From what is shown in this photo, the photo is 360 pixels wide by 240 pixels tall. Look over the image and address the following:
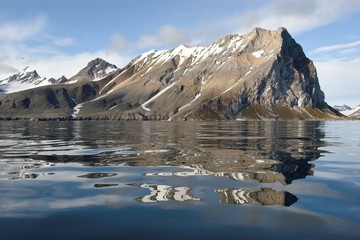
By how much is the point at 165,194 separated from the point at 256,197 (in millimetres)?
4185

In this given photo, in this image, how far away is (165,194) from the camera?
59.6 feet

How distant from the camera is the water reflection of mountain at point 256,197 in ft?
54.0

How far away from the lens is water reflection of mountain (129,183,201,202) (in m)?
17.2

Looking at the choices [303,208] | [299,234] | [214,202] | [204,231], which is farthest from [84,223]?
[303,208]

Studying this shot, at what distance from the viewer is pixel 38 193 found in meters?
18.3

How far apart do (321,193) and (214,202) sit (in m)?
5.92

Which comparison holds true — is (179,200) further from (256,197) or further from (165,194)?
(256,197)

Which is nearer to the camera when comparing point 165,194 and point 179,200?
point 179,200

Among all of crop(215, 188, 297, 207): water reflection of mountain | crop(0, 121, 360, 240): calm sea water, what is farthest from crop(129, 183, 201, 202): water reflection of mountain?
crop(215, 188, 297, 207): water reflection of mountain

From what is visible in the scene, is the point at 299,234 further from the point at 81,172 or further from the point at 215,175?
the point at 81,172

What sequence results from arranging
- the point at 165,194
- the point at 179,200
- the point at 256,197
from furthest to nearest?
the point at 165,194, the point at 256,197, the point at 179,200

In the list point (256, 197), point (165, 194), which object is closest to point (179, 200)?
point (165, 194)

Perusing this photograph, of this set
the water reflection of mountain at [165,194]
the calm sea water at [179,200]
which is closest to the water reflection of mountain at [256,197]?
the calm sea water at [179,200]

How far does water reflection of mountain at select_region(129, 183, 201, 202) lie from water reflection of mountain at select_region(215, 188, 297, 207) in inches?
60.0
